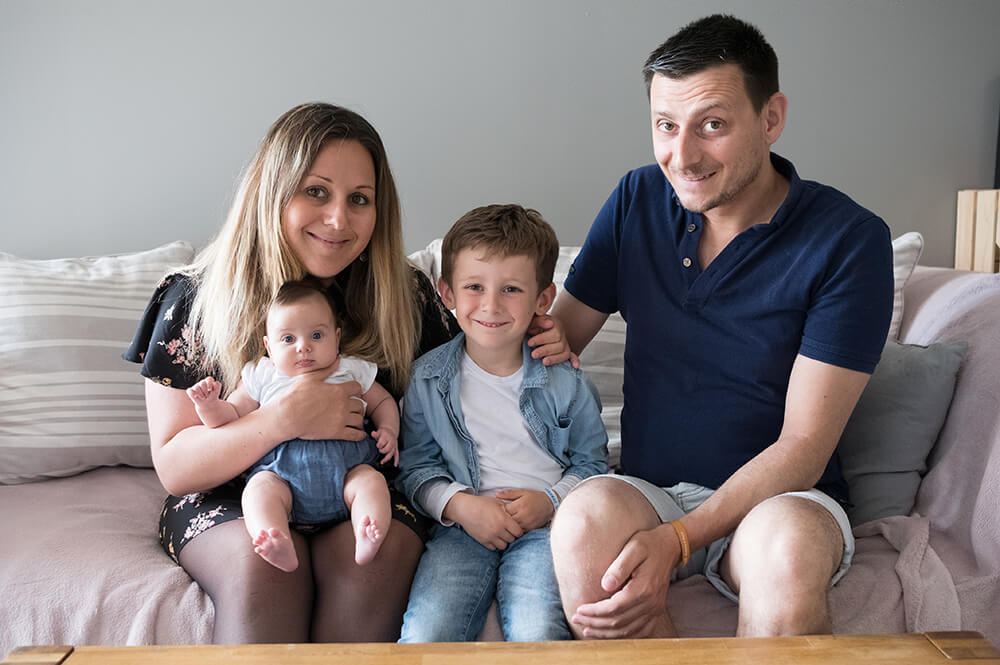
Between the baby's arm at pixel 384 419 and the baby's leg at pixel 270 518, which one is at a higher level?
the baby's arm at pixel 384 419

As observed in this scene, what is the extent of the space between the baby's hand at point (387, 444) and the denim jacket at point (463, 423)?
0.05m

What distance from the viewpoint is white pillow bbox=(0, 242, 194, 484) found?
174 cm

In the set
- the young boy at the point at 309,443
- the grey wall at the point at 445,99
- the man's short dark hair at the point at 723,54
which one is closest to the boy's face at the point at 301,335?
the young boy at the point at 309,443

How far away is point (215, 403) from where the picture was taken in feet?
4.47

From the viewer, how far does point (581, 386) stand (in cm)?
147

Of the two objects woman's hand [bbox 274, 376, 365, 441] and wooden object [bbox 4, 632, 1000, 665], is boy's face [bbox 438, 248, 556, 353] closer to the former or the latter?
woman's hand [bbox 274, 376, 365, 441]

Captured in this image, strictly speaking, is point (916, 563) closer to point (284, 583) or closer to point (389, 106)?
point (284, 583)

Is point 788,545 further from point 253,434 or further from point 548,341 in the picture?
point 253,434

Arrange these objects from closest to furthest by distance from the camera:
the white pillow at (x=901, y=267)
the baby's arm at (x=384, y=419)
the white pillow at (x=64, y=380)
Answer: the baby's arm at (x=384, y=419)
the white pillow at (x=64, y=380)
the white pillow at (x=901, y=267)

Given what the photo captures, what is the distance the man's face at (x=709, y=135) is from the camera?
4.33ft

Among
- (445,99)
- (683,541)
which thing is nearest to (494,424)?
(683,541)

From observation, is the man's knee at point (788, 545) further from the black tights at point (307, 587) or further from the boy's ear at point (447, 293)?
the boy's ear at point (447, 293)

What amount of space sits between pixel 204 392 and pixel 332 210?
0.37 m

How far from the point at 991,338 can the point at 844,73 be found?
1.04 metres
